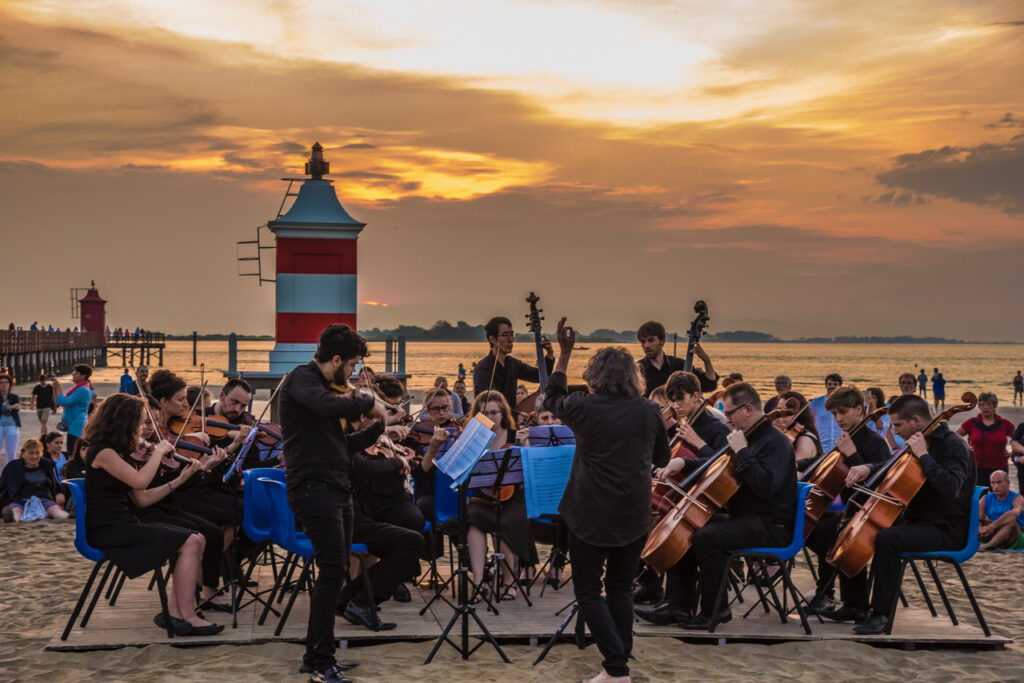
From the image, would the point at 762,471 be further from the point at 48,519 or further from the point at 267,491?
the point at 48,519

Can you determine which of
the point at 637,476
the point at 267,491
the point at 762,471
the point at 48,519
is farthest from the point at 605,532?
the point at 48,519

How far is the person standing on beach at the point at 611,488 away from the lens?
5.16 metres

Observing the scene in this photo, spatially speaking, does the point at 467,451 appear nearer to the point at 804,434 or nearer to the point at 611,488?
the point at 611,488

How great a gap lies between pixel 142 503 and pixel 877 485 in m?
4.48

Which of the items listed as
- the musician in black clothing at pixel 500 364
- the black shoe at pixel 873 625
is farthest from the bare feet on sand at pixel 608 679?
the musician in black clothing at pixel 500 364

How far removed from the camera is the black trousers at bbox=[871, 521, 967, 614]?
638 centimetres

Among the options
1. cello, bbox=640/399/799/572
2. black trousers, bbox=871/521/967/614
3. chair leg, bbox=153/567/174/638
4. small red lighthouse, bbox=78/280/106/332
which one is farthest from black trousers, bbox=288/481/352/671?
small red lighthouse, bbox=78/280/106/332

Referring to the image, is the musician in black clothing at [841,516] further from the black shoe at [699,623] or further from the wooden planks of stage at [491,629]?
the black shoe at [699,623]

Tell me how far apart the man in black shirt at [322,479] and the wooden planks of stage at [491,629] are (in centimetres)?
77

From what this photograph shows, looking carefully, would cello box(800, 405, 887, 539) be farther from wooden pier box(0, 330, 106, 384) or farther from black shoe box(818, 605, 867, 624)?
wooden pier box(0, 330, 106, 384)

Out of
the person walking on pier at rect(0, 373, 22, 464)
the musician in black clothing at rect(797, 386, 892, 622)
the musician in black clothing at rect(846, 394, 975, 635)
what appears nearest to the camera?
the musician in black clothing at rect(846, 394, 975, 635)

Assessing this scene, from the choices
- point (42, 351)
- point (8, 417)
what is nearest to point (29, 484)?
point (8, 417)

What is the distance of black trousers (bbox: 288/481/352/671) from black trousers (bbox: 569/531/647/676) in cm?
120

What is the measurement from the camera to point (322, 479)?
5.43m
